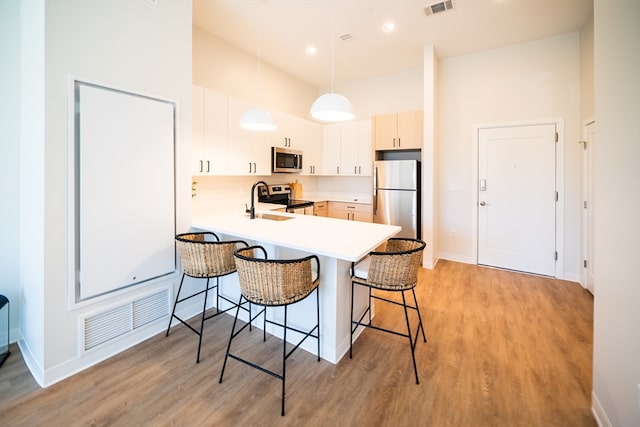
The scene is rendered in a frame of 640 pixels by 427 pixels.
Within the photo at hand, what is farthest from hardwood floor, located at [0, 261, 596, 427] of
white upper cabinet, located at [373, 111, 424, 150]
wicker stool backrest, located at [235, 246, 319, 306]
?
white upper cabinet, located at [373, 111, 424, 150]

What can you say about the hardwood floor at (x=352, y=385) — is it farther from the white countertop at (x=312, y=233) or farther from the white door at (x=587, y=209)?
the white door at (x=587, y=209)

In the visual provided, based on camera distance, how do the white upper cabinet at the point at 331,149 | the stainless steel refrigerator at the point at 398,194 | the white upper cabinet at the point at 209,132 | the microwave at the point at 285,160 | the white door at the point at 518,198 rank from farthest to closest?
A: the white upper cabinet at the point at 331,149 → the stainless steel refrigerator at the point at 398,194 → the microwave at the point at 285,160 → the white door at the point at 518,198 → the white upper cabinet at the point at 209,132

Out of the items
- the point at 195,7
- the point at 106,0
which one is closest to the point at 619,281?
the point at 106,0

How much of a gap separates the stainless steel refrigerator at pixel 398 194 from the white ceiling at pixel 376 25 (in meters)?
1.70

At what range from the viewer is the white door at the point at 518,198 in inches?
161

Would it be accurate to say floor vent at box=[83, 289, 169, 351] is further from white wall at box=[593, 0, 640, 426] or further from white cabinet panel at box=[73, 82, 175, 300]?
white wall at box=[593, 0, 640, 426]

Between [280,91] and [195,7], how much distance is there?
6.58 ft

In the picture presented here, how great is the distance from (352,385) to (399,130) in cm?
402

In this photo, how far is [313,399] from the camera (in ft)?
5.99

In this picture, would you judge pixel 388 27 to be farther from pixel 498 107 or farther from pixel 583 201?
pixel 583 201

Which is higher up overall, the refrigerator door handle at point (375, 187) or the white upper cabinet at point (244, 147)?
the white upper cabinet at point (244, 147)

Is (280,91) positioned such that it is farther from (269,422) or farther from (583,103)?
(269,422)

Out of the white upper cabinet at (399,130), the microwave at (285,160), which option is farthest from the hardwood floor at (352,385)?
the white upper cabinet at (399,130)

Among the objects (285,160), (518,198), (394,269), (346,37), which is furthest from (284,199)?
(518,198)
